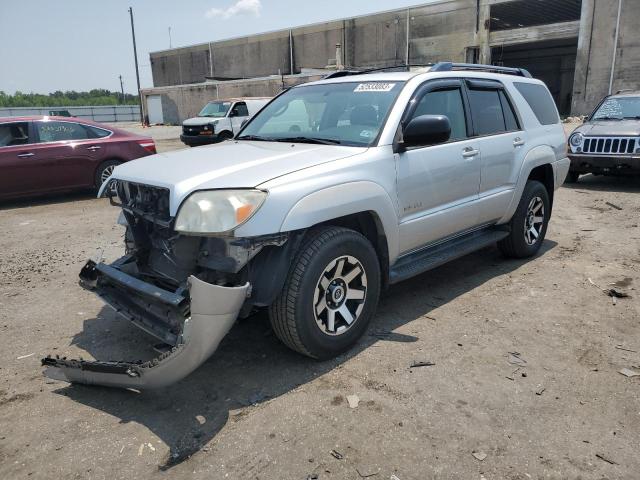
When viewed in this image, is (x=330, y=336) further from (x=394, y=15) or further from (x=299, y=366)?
(x=394, y=15)

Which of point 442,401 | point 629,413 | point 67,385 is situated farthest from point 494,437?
point 67,385

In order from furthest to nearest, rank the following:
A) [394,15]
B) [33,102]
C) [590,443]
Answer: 1. [33,102]
2. [394,15]
3. [590,443]

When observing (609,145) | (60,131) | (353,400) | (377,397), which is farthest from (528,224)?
(60,131)

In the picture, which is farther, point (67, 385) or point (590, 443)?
point (67, 385)

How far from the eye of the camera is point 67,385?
329cm

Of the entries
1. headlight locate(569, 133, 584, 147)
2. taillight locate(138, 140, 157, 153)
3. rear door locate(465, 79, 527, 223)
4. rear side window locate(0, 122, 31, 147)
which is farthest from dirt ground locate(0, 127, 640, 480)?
taillight locate(138, 140, 157, 153)

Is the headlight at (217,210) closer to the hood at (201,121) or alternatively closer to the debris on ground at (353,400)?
the debris on ground at (353,400)

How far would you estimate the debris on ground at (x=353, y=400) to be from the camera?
297cm

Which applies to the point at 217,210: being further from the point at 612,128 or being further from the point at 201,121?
the point at 201,121

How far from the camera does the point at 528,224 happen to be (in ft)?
18.1

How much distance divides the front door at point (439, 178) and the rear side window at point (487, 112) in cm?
16

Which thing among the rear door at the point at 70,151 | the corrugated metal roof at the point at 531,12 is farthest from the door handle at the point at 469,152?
the corrugated metal roof at the point at 531,12

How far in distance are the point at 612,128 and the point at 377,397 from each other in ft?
27.9

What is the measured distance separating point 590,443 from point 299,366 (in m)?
1.72
